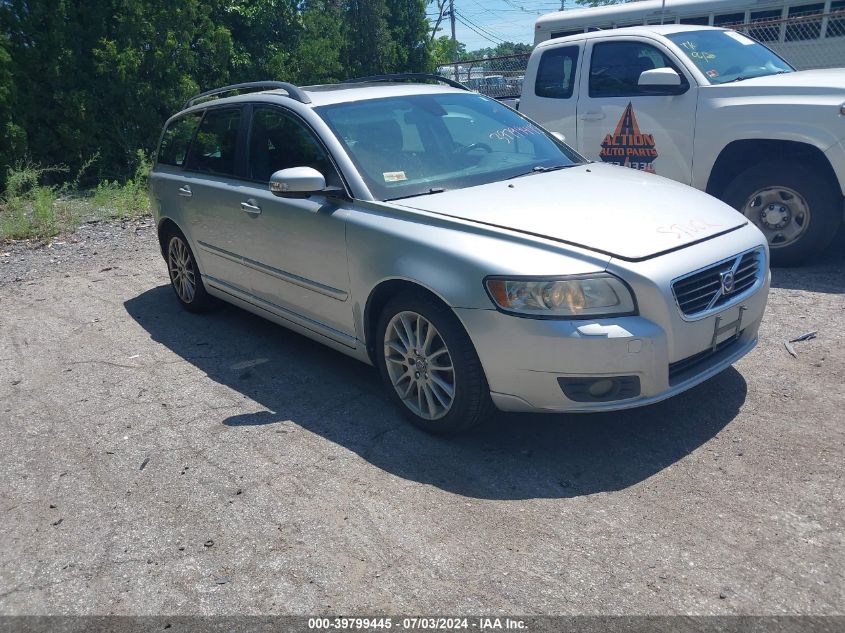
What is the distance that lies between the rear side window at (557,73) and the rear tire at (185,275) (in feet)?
13.2

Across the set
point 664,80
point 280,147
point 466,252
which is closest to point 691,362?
point 466,252

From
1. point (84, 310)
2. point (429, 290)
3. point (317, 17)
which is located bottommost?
point (84, 310)

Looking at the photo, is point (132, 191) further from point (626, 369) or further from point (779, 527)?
point (779, 527)

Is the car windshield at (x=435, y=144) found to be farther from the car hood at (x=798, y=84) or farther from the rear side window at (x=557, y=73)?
the rear side window at (x=557, y=73)

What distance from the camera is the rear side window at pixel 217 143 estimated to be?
18.0ft

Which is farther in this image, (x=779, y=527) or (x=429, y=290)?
(x=429, y=290)

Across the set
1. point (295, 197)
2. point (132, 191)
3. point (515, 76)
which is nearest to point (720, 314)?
point (295, 197)

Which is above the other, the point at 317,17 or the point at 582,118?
the point at 317,17

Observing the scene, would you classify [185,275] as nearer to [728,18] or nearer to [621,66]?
[621,66]

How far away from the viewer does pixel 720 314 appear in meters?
3.72

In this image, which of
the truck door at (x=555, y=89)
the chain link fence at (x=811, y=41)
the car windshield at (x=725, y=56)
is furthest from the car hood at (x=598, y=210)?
the chain link fence at (x=811, y=41)

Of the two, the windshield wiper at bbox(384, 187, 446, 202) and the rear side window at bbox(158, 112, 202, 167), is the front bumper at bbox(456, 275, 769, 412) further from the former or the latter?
the rear side window at bbox(158, 112, 202, 167)

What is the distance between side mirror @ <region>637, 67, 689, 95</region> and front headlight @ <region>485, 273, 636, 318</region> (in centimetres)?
391

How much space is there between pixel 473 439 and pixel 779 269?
3.77m
